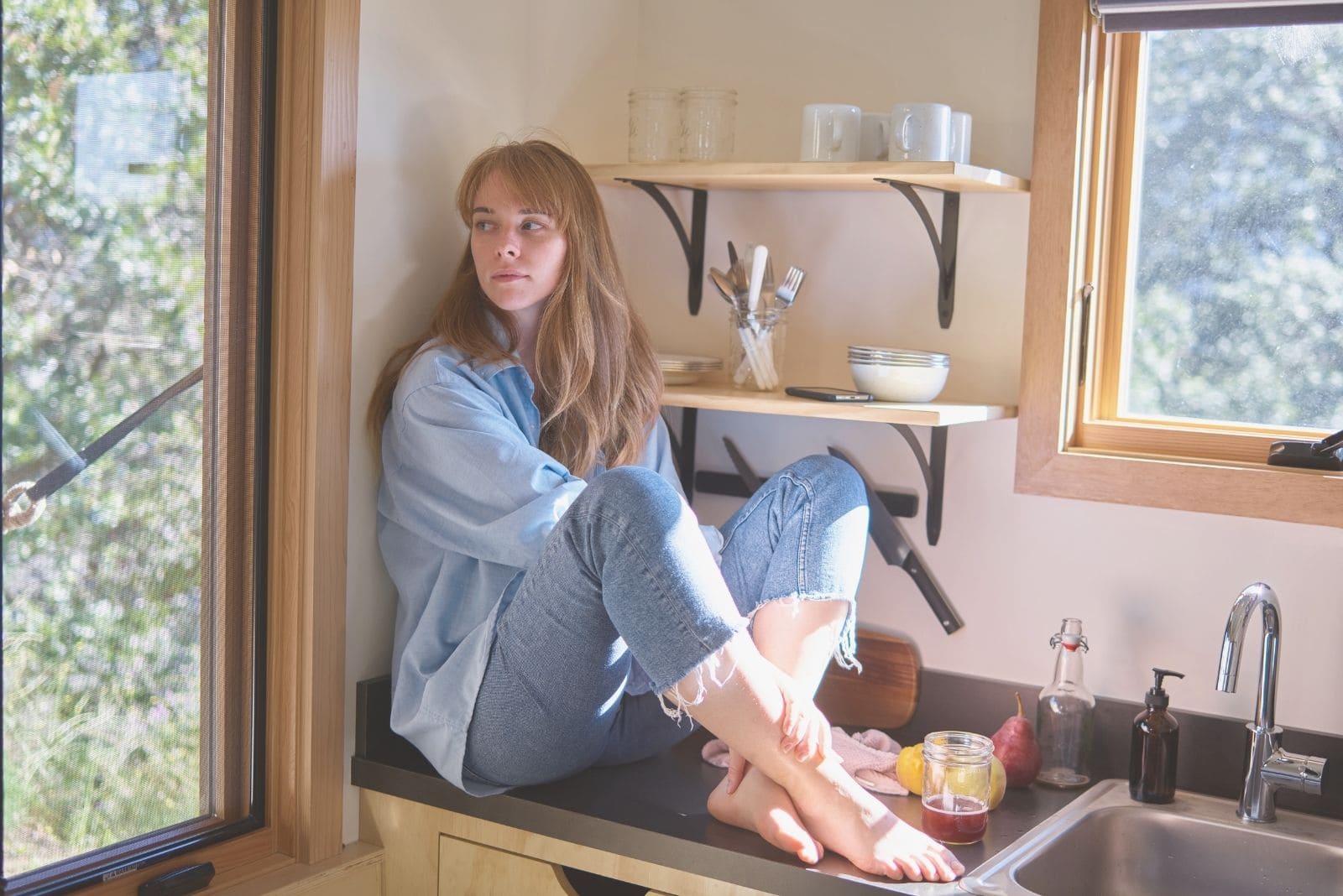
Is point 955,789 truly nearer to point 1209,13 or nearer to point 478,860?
point 478,860

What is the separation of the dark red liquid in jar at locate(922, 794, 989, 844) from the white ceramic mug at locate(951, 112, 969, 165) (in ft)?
2.93

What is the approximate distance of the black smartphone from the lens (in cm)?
191

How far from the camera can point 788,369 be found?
2213 mm

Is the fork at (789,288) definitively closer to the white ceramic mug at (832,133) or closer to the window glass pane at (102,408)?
the white ceramic mug at (832,133)

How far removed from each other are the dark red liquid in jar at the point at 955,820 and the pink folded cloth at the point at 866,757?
0.56 ft

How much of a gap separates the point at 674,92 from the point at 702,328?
424 millimetres

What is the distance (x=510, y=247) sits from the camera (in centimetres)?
189

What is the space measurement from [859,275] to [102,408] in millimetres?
1163

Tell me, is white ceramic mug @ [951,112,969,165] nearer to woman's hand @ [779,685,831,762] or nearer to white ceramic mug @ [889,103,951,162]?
white ceramic mug @ [889,103,951,162]

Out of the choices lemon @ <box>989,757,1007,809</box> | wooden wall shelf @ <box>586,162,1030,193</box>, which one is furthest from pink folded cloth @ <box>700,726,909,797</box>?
wooden wall shelf @ <box>586,162,1030,193</box>

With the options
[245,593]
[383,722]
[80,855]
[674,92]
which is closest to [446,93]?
[674,92]

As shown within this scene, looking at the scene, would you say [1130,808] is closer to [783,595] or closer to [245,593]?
[783,595]

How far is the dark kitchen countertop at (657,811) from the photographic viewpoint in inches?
61.4

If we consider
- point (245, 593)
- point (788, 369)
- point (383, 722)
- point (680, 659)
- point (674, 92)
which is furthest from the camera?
point (788, 369)
